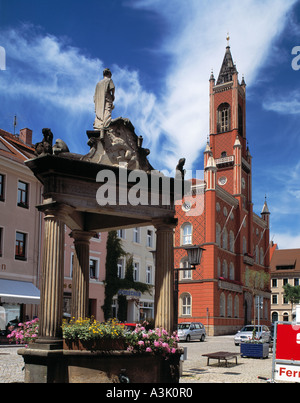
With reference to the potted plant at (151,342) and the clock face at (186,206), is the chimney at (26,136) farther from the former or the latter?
the potted plant at (151,342)

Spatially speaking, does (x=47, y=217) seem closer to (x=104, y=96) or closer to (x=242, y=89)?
(x=104, y=96)

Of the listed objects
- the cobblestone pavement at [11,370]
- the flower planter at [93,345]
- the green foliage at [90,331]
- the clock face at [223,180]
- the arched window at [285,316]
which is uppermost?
the clock face at [223,180]

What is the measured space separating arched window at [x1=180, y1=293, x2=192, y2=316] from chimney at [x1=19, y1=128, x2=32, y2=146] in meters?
23.5

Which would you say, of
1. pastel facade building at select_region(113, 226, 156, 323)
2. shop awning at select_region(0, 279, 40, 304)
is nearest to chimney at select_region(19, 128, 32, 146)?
pastel facade building at select_region(113, 226, 156, 323)

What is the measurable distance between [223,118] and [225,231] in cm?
1626

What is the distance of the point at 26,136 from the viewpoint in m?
37.2

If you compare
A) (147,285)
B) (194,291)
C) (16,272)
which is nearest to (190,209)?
(194,291)

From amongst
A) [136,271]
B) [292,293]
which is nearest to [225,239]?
[136,271]

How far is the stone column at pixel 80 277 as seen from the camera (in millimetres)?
10938

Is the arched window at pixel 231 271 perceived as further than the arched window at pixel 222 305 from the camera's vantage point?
Yes

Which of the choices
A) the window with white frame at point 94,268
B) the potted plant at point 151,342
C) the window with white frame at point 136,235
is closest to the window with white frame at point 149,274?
the window with white frame at point 136,235

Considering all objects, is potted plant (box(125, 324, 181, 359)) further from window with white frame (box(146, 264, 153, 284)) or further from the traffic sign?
window with white frame (box(146, 264, 153, 284))

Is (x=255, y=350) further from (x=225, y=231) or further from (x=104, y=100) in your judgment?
(x=225, y=231)

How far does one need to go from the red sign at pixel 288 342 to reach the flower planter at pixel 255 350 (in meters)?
11.9
